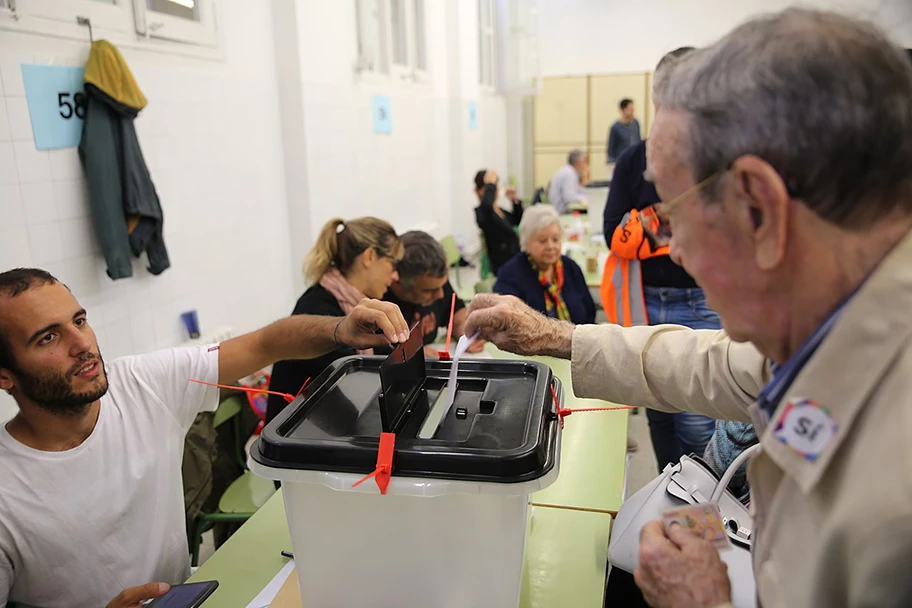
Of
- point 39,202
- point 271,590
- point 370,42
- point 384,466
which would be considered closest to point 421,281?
point 39,202

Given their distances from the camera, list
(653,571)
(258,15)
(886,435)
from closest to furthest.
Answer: (886,435) < (653,571) < (258,15)

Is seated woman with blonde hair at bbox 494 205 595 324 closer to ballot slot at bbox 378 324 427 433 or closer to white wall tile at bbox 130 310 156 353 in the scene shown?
white wall tile at bbox 130 310 156 353

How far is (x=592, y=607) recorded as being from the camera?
1229mm

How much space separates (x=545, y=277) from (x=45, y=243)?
2.09 metres

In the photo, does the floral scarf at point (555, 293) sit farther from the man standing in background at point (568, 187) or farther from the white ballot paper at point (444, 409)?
the man standing in background at point (568, 187)

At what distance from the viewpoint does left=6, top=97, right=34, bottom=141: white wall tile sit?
7.02ft

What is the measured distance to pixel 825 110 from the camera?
64cm

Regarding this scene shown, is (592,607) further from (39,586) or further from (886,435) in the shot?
(39,586)

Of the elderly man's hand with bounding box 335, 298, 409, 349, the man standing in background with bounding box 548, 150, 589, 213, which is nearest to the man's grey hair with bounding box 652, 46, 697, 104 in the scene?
the elderly man's hand with bounding box 335, 298, 409, 349

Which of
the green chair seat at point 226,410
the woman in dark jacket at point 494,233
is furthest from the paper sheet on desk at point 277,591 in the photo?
the woman in dark jacket at point 494,233

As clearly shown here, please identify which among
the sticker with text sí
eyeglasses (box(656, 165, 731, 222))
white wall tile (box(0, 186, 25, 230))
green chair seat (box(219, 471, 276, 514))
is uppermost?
eyeglasses (box(656, 165, 731, 222))

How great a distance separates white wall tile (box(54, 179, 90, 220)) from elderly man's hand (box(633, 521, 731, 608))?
7.56 ft

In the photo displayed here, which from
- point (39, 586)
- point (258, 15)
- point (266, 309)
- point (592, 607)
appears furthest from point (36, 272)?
point (258, 15)

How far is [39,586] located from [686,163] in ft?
4.86
